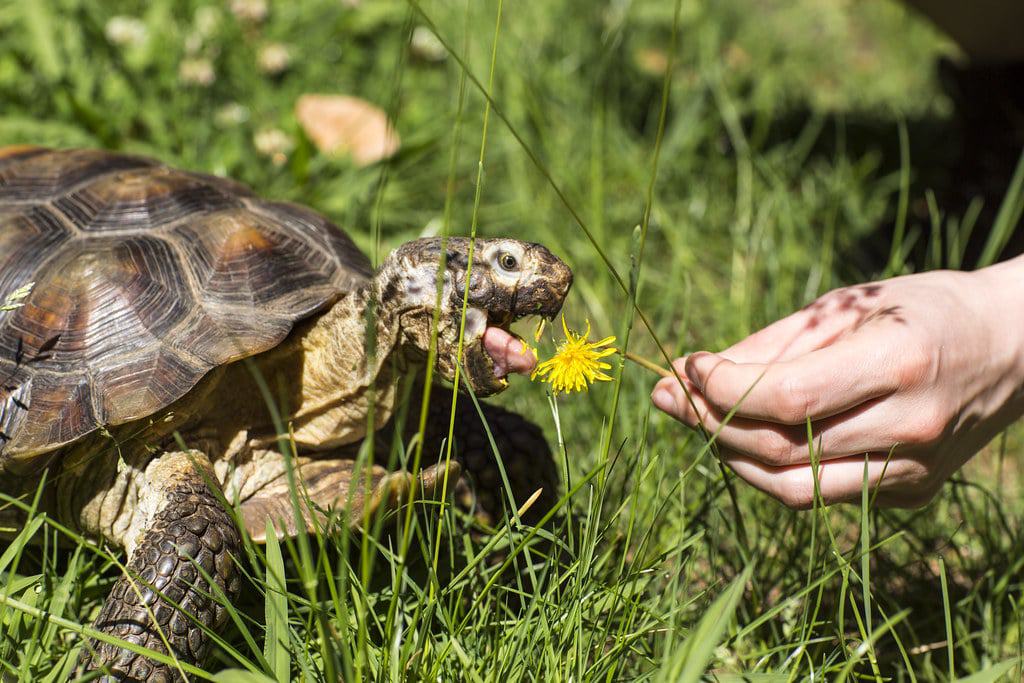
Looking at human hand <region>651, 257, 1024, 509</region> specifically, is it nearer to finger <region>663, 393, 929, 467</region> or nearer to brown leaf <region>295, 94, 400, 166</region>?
finger <region>663, 393, 929, 467</region>

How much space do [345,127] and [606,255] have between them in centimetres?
120

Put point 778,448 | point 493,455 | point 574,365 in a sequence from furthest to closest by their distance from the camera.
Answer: point 493,455, point 778,448, point 574,365

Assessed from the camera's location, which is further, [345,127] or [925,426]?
[345,127]

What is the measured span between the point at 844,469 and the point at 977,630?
77 centimetres

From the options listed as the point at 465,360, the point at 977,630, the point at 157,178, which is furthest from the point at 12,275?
the point at 977,630

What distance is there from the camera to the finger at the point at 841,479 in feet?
5.43

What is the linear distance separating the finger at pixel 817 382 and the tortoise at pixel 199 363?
35cm

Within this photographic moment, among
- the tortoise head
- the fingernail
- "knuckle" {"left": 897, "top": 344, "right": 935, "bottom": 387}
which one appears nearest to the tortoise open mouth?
the tortoise head

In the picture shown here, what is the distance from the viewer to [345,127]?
3.72 metres

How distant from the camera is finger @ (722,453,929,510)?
1.65 metres

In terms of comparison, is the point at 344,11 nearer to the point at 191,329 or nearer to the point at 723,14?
the point at 723,14

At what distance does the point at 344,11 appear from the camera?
4.36 metres

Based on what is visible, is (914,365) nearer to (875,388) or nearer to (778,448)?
(875,388)

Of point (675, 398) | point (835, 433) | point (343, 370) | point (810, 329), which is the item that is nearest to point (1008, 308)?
point (810, 329)
